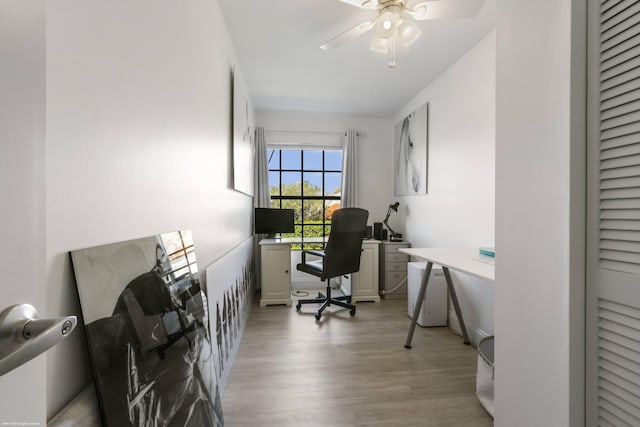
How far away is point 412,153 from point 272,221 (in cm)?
211

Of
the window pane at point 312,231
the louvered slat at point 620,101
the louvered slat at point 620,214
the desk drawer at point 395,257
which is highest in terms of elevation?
the louvered slat at point 620,101

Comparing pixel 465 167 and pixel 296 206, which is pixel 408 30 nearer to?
pixel 465 167

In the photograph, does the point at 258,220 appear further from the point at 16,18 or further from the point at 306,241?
the point at 16,18

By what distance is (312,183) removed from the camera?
4.27m

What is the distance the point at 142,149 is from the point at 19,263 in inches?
23.5

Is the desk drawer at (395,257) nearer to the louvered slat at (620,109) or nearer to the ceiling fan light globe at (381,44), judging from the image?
the ceiling fan light globe at (381,44)

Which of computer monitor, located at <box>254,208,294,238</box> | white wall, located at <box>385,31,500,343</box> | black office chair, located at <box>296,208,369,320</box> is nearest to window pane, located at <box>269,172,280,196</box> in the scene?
computer monitor, located at <box>254,208,294,238</box>

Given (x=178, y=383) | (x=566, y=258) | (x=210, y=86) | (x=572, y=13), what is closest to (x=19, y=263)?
(x=178, y=383)

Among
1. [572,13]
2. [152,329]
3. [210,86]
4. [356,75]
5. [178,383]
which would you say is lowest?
[178,383]

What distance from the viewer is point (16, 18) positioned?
0.35 m

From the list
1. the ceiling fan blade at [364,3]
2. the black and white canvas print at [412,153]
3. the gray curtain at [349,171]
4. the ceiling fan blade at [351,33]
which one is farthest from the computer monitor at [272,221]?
the ceiling fan blade at [364,3]

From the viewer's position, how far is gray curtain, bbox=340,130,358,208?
403 centimetres

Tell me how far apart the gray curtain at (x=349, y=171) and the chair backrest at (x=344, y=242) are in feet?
3.61

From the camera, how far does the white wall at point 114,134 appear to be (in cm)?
55
